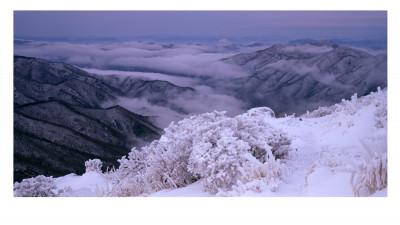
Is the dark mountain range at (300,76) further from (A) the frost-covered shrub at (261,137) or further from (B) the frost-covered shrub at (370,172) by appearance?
(B) the frost-covered shrub at (370,172)

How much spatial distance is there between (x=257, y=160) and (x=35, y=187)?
2.37m

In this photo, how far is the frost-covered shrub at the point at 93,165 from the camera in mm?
4720

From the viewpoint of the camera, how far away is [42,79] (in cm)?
486

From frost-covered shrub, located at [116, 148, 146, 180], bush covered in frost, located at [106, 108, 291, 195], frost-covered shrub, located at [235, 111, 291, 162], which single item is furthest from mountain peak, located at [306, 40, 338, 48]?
frost-covered shrub, located at [116, 148, 146, 180]

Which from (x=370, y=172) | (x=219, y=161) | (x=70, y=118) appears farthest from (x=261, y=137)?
(x=70, y=118)

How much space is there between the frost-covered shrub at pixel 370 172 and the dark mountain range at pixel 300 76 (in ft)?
4.22

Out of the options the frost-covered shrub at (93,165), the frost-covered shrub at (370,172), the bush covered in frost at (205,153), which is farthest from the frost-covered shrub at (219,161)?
the frost-covered shrub at (93,165)

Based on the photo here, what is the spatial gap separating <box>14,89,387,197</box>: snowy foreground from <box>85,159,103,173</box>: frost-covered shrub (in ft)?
0.04

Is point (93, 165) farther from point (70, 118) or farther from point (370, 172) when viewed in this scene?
point (370, 172)

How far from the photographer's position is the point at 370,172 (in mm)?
3658

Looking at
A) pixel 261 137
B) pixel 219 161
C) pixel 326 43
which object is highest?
pixel 326 43

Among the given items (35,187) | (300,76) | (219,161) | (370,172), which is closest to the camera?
(370,172)

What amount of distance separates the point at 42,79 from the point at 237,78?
2313mm

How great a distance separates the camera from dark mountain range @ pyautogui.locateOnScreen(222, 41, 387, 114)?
4.98 metres
